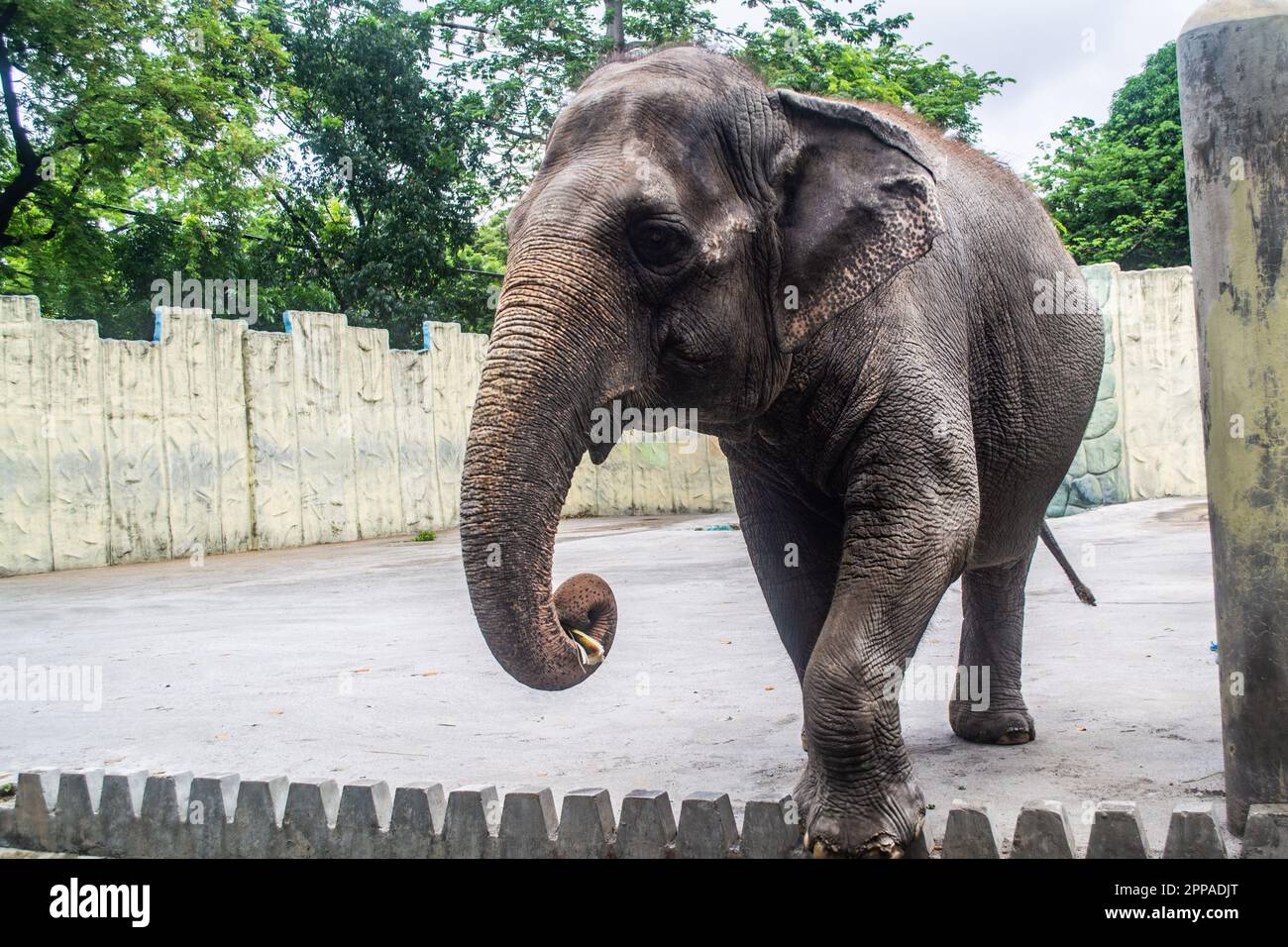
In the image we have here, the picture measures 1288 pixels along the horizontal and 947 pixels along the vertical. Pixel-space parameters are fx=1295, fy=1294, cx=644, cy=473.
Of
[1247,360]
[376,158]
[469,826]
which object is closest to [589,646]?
[469,826]

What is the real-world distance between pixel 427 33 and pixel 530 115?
270 centimetres

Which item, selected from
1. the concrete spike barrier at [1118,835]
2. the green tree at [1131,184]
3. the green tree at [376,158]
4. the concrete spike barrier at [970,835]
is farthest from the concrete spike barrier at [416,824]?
the green tree at [1131,184]

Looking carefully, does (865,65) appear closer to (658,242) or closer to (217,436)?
(217,436)

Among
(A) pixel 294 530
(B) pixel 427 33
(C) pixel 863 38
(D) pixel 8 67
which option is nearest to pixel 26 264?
(D) pixel 8 67

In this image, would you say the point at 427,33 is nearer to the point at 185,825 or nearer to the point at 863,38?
the point at 863,38

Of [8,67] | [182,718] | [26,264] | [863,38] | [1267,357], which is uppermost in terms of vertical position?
[863,38]

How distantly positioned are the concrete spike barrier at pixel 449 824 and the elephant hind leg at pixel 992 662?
1.42 m

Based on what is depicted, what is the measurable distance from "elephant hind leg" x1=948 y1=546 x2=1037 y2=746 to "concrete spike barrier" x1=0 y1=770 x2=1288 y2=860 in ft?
4.65

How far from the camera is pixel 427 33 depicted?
1002 inches

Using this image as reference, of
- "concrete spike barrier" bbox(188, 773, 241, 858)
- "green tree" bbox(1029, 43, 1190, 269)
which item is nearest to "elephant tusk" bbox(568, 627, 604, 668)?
"concrete spike barrier" bbox(188, 773, 241, 858)

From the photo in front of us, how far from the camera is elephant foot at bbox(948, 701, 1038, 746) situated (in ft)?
14.6

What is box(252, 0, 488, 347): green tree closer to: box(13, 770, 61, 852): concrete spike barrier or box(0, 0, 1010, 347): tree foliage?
box(0, 0, 1010, 347): tree foliage

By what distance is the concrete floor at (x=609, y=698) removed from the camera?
413 centimetres

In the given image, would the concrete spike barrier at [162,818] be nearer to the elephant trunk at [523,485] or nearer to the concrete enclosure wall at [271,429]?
the elephant trunk at [523,485]
